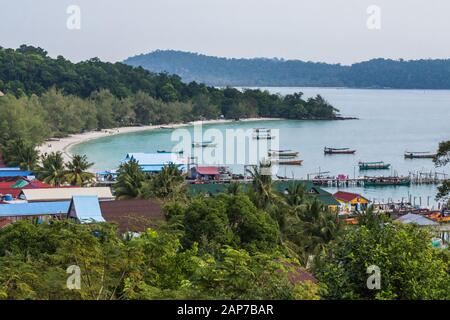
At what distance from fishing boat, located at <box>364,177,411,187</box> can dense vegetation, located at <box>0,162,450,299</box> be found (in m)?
26.4

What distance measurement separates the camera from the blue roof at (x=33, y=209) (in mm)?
19391

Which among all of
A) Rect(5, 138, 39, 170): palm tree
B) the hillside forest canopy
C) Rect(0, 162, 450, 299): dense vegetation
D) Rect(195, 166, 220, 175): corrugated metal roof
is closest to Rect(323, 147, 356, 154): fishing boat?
Rect(195, 166, 220, 175): corrugated metal roof

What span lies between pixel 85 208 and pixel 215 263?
35.2 ft

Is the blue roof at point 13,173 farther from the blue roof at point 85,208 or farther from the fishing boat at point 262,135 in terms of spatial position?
the fishing boat at point 262,135

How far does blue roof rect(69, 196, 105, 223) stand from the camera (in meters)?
17.4

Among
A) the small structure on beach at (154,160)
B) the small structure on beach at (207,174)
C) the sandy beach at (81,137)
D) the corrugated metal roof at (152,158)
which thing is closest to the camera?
the small structure on beach at (207,174)

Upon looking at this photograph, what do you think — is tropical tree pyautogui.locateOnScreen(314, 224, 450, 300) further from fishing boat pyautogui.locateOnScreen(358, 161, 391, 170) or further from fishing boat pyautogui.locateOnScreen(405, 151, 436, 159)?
fishing boat pyautogui.locateOnScreen(405, 151, 436, 159)

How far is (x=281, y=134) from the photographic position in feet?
216

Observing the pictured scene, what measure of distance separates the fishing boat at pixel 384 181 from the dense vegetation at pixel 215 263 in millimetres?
26398

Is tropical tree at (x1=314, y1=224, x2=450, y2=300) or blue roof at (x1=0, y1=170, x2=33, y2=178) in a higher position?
tropical tree at (x1=314, y1=224, x2=450, y2=300)

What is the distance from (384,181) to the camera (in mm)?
38906

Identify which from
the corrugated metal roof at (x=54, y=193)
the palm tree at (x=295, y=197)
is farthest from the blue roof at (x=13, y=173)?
the palm tree at (x=295, y=197)
